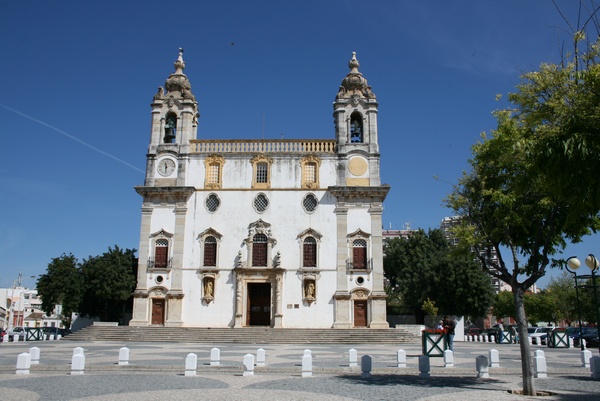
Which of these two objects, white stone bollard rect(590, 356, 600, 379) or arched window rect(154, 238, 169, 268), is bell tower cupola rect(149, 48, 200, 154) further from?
white stone bollard rect(590, 356, 600, 379)

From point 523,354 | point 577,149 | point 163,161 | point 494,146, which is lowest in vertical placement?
point 523,354

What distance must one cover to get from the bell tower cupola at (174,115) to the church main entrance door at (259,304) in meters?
10.9

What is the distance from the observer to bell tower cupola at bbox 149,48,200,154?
3928cm

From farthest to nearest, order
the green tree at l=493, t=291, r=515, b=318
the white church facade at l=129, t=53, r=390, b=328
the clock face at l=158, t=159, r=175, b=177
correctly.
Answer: the green tree at l=493, t=291, r=515, b=318 < the clock face at l=158, t=159, r=175, b=177 < the white church facade at l=129, t=53, r=390, b=328

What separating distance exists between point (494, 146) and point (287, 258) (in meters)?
23.9

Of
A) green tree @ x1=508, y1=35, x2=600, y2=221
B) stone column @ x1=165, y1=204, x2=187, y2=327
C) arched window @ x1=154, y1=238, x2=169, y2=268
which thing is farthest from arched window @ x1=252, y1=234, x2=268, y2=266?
green tree @ x1=508, y1=35, x2=600, y2=221

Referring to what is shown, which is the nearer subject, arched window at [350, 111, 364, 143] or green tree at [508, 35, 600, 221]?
green tree at [508, 35, 600, 221]

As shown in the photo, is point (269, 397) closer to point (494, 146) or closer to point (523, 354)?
point (523, 354)

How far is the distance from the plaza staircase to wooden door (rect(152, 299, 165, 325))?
1800 mm

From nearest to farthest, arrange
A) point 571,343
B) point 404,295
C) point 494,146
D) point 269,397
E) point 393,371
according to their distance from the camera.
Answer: point 269,397 < point 494,146 < point 393,371 < point 571,343 < point 404,295

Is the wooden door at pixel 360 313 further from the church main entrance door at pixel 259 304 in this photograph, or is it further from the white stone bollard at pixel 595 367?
the white stone bollard at pixel 595 367

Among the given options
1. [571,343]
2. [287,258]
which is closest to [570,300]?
[571,343]

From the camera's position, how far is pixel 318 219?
37.5 meters

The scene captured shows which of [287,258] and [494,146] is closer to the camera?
[494,146]
